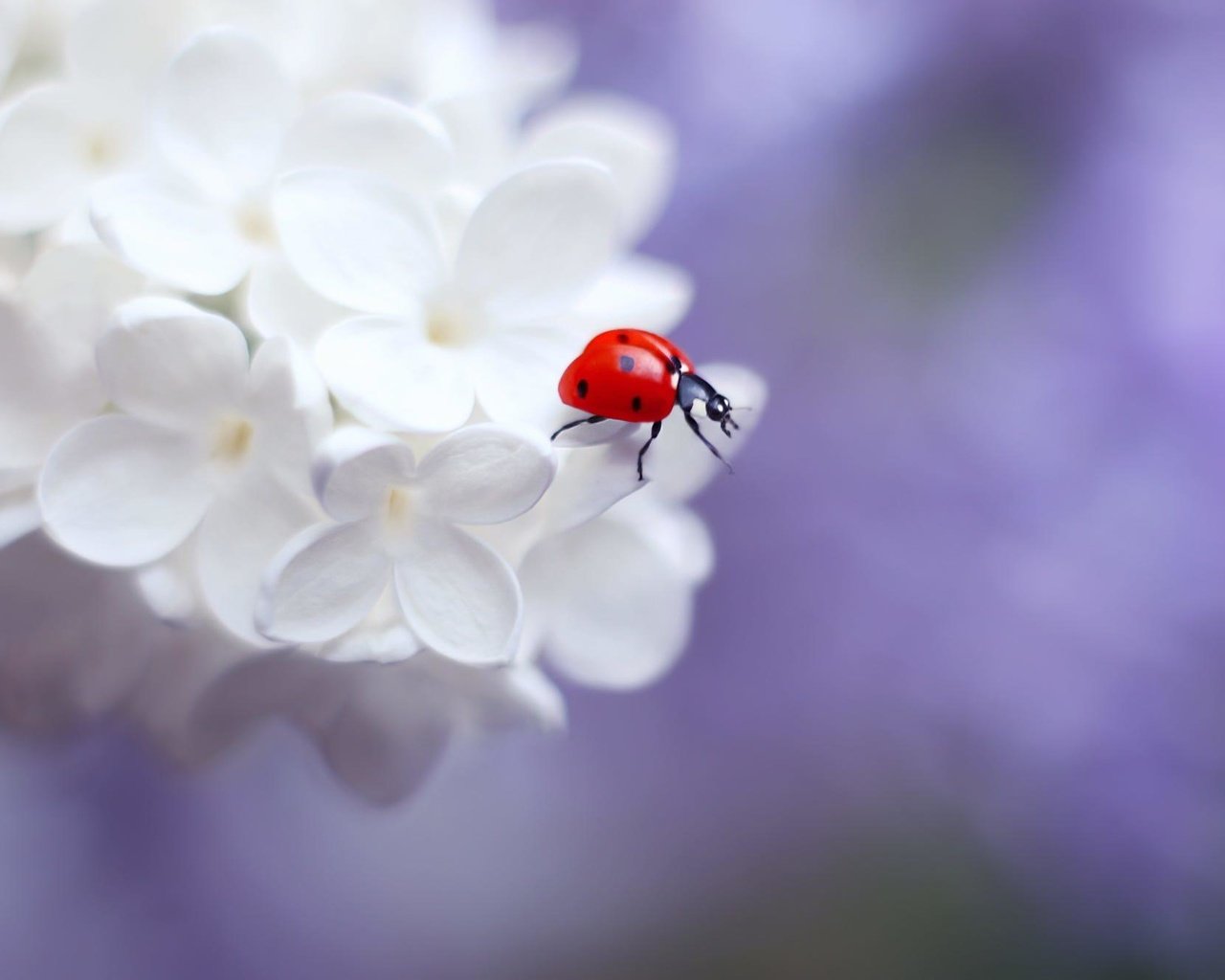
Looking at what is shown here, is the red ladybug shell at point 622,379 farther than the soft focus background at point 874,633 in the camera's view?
No

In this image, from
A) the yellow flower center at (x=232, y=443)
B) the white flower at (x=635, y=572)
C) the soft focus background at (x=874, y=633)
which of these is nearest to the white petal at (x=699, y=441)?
the white flower at (x=635, y=572)

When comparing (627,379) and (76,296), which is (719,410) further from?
(76,296)

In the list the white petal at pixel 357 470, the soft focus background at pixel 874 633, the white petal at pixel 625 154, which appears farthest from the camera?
the soft focus background at pixel 874 633

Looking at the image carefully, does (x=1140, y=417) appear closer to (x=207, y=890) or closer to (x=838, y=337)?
(x=838, y=337)

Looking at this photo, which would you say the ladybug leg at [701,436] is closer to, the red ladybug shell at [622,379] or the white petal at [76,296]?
the red ladybug shell at [622,379]

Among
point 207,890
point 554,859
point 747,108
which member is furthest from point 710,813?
point 747,108

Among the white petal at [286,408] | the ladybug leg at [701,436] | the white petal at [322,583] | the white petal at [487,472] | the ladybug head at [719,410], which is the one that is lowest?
the white petal at [322,583]

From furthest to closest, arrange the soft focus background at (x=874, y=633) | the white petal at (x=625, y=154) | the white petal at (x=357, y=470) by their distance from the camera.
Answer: the soft focus background at (x=874, y=633)
the white petal at (x=625, y=154)
the white petal at (x=357, y=470)
